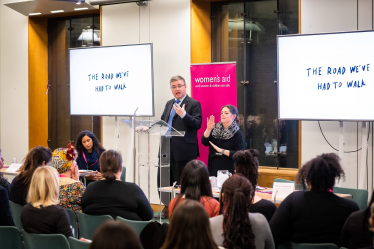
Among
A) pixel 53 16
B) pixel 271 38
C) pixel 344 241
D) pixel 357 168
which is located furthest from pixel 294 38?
pixel 53 16

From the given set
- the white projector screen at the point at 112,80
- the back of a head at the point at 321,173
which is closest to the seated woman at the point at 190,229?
the back of a head at the point at 321,173

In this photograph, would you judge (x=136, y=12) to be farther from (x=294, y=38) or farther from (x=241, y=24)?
(x=294, y=38)

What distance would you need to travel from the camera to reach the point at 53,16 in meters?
8.11

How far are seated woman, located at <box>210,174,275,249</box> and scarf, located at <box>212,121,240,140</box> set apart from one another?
2.71m

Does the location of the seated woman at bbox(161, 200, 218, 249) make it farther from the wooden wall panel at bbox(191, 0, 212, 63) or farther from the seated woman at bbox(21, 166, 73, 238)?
the wooden wall panel at bbox(191, 0, 212, 63)

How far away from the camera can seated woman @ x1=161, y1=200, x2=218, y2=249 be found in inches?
68.4

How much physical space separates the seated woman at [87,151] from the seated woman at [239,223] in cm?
358

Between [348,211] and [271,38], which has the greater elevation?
[271,38]

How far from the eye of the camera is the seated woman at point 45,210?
289 centimetres

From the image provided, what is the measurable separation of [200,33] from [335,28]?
200 centimetres

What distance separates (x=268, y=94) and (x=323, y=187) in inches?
141

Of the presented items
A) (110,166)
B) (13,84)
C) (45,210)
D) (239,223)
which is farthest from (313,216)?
(13,84)

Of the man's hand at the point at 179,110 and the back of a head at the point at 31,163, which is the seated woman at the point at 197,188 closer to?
the back of a head at the point at 31,163

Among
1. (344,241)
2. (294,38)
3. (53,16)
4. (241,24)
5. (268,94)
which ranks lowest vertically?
(344,241)
